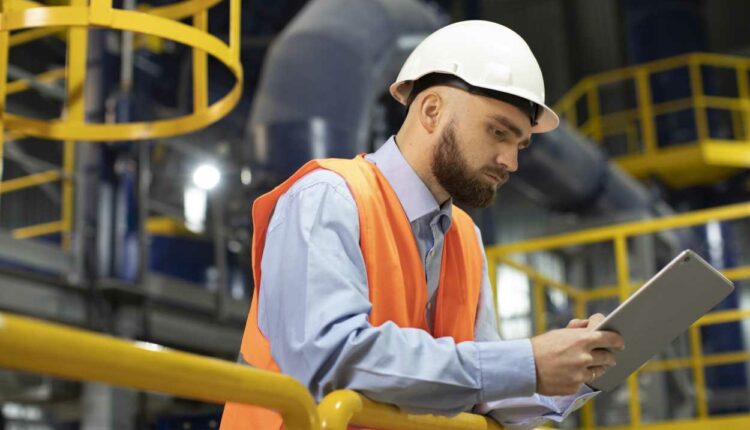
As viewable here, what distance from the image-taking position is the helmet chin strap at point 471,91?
8.14ft

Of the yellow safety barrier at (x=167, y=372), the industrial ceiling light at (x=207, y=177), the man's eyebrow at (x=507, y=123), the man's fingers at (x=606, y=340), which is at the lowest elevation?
the yellow safety barrier at (x=167, y=372)

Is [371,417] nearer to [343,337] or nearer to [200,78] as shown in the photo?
[343,337]

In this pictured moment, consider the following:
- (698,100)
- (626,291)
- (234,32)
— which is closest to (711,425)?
(626,291)

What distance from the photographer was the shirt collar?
8.20 ft

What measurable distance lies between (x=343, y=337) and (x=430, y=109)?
759 mm

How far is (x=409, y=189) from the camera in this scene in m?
2.52

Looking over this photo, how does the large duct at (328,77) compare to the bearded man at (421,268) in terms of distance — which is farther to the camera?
the large duct at (328,77)

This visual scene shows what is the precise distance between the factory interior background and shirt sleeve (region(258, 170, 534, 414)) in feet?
1.44

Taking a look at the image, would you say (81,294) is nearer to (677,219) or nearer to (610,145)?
(677,219)

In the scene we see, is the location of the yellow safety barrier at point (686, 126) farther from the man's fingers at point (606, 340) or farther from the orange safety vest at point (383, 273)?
the man's fingers at point (606, 340)

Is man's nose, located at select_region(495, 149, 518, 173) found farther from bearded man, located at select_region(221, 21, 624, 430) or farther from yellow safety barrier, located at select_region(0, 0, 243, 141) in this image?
yellow safety barrier, located at select_region(0, 0, 243, 141)

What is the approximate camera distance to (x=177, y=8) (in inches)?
179

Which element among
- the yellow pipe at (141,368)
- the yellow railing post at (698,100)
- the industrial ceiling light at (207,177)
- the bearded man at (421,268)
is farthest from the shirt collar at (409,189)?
the yellow railing post at (698,100)

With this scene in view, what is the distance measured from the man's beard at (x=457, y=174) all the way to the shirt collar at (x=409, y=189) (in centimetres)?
5
